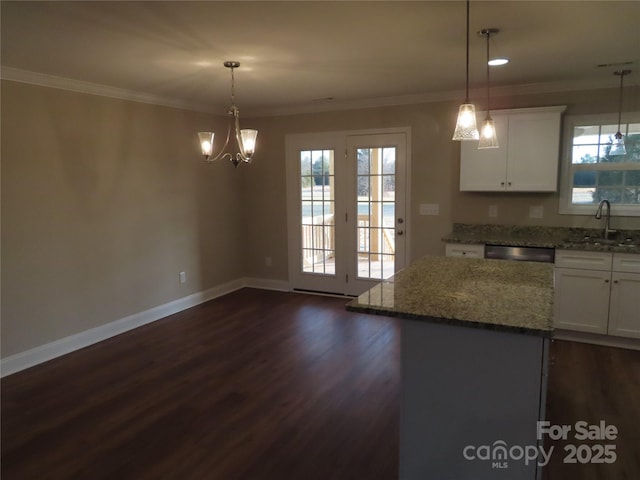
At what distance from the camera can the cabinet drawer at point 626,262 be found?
3.70 meters

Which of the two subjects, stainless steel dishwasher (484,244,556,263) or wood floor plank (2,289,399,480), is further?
stainless steel dishwasher (484,244,556,263)

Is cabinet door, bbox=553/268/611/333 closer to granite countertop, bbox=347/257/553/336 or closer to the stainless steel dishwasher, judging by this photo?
the stainless steel dishwasher

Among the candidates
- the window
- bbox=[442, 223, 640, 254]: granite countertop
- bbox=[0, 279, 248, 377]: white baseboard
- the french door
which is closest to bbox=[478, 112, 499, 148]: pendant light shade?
bbox=[442, 223, 640, 254]: granite countertop

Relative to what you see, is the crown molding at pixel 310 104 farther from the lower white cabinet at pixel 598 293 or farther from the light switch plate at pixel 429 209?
the lower white cabinet at pixel 598 293

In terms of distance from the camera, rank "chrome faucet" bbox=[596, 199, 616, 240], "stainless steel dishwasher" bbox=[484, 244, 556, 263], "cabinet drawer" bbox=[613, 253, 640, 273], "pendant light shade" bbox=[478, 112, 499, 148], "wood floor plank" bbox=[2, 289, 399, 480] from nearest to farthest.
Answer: "wood floor plank" bbox=[2, 289, 399, 480]
"pendant light shade" bbox=[478, 112, 499, 148]
"cabinet drawer" bbox=[613, 253, 640, 273]
"stainless steel dishwasher" bbox=[484, 244, 556, 263]
"chrome faucet" bbox=[596, 199, 616, 240]

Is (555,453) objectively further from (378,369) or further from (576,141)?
(576,141)

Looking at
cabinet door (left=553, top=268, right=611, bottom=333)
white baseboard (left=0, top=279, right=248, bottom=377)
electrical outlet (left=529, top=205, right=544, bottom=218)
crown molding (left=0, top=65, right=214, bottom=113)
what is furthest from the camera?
electrical outlet (left=529, top=205, right=544, bottom=218)

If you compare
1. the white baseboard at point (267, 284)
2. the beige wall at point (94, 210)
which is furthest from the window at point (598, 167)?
the beige wall at point (94, 210)

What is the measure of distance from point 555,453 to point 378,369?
135 centimetres

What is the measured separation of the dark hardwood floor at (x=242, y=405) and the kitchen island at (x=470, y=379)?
43 centimetres

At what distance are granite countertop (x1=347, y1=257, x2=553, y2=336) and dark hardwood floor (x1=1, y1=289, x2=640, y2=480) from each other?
94 cm

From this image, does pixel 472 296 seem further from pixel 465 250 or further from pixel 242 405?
pixel 465 250

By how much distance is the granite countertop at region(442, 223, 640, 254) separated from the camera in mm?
3865

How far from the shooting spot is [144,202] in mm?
4617
